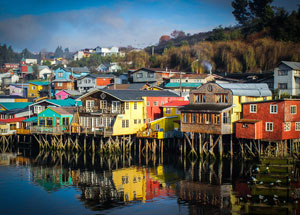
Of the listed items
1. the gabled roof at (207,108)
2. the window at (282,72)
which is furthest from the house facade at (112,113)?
the window at (282,72)

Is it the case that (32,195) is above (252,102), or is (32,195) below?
below

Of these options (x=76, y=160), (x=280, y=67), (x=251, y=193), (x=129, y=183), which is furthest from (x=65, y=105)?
(x=251, y=193)

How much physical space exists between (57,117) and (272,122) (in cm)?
2866

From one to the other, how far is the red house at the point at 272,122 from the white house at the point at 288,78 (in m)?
20.5

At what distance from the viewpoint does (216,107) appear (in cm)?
4519

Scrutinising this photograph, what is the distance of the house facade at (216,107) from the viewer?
44281mm

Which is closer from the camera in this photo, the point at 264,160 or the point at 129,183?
the point at 264,160

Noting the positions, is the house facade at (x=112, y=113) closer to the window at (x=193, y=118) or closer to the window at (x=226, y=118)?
the window at (x=193, y=118)

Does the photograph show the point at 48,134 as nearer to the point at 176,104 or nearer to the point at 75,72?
the point at 176,104

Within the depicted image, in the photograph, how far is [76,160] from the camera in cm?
4916

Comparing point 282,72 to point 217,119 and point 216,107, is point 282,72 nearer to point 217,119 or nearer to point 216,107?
point 216,107

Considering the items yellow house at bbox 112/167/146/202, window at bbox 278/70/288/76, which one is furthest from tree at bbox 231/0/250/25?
yellow house at bbox 112/167/146/202

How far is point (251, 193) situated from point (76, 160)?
24.2 m

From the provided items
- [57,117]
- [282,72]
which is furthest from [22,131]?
[282,72]
